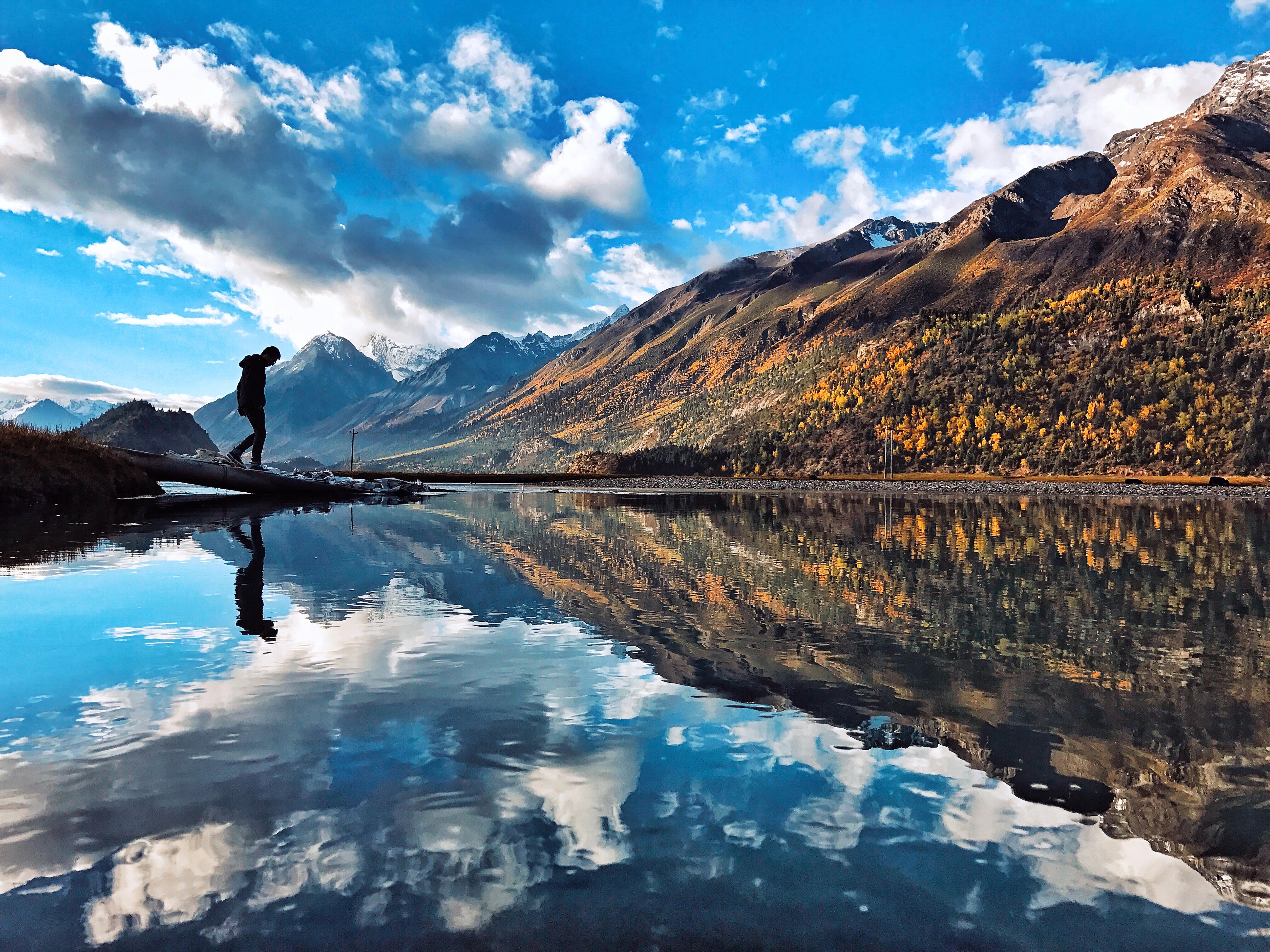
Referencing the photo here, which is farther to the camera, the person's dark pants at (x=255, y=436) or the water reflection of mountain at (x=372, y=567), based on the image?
the person's dark pants at (x=255, y=436)

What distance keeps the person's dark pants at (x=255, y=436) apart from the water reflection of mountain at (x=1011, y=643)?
1760 cm

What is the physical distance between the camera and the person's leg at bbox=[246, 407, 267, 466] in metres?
35.9

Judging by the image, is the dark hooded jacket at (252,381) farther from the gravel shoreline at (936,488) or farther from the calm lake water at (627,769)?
the gravel shoreline at (936,488)

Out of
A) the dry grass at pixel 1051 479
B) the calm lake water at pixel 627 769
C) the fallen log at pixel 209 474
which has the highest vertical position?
the fallen log at pixel 209 474

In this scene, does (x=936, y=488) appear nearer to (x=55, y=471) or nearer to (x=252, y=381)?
(x=252, y=381)

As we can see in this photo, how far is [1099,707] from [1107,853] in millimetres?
3313

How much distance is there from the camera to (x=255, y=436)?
3744 cm

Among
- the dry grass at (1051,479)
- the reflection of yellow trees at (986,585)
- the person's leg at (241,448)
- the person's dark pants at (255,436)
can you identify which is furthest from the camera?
the dry grass at (1051,479)

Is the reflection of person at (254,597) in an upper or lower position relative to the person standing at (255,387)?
lower

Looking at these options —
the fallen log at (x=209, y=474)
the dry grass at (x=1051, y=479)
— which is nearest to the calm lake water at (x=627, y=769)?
the fallen log at (x=209, y=474)

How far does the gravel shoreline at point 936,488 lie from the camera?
257 feet

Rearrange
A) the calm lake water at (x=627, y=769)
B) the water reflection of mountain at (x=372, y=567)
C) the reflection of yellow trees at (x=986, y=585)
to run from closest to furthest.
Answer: the calm lake water at (x=627, y=769) → the reflection of yellow trees at (x=986, y=585) → the water reflection of mountain at (x=372, y=567)

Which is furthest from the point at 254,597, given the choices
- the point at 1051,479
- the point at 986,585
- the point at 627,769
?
the point at 1051,479

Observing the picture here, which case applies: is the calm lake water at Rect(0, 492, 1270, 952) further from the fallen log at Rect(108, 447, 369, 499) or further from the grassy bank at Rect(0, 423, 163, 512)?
the fallen log at Rect(108, 447, 369, 499)
